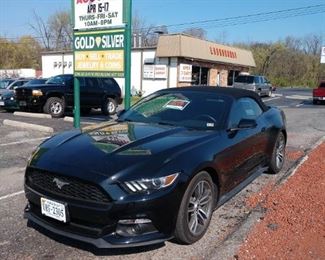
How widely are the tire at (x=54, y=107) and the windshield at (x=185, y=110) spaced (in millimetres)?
10211

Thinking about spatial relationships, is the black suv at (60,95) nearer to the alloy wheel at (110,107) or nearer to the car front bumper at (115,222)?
Answer: the alloy wheel at (110,107)

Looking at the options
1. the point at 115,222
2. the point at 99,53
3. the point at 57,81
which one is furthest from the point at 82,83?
the point at 115,222

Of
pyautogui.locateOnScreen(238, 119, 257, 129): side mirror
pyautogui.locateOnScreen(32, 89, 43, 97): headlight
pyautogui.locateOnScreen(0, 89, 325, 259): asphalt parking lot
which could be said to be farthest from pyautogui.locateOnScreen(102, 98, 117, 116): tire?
pyautogui.locateOnScreen(238, 119, 257, 129): side mirror

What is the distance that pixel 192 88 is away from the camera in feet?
18.4

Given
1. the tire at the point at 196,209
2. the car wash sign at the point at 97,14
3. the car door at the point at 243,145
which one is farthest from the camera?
the car wash sign at the point at 97,14

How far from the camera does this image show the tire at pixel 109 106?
1656cm

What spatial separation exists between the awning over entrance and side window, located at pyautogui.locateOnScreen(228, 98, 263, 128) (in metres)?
22.0

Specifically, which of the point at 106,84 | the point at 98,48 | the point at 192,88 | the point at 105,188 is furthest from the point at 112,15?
the point at 106,84

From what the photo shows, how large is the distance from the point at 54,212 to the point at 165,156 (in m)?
1.12

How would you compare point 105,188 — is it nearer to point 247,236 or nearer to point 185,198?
point 185,198

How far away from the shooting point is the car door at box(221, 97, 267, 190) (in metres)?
4.62

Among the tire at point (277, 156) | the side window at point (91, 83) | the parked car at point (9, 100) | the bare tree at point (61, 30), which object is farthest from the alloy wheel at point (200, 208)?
the bare tree at point (61, 30)

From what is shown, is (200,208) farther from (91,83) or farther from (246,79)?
(246,79)

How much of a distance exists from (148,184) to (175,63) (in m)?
25.5
